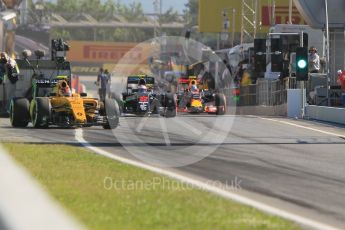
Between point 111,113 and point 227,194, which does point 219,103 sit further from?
point 227,194

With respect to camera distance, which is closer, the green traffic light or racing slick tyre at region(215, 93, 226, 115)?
the green traffic light

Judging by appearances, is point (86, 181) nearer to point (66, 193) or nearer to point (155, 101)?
point (66, 193)

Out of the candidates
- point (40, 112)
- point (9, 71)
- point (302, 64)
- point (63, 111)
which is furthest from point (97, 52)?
point (40, 112)

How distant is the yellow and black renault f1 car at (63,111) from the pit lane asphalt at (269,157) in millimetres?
251

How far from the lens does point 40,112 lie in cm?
2031

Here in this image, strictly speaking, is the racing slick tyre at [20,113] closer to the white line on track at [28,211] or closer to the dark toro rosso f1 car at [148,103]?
the dark toro rosso f1 car at [148,103]

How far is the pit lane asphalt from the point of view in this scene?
31.0 ft

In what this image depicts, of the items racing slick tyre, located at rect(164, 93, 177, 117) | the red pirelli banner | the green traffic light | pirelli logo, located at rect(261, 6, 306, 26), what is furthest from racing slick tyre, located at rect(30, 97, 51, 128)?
the red pirelli banner

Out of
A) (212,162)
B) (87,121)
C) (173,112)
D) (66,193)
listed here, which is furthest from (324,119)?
(66,193)

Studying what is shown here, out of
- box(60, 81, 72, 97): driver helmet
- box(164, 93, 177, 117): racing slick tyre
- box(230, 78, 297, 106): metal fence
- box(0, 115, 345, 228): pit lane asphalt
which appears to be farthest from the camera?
box(230, 78, 297, 106): metal fence

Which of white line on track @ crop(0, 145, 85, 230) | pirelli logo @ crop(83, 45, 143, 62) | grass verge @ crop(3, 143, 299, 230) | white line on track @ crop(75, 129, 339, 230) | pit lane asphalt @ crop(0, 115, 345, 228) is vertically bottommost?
pit lane asphalt @ crop(0, 115, 345, 228)

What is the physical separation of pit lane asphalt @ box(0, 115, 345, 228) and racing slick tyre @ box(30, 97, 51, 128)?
314mm

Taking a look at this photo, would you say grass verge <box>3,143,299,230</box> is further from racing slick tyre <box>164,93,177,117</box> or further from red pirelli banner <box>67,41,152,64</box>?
red pirelli banner <box>67,41,152,64</box>

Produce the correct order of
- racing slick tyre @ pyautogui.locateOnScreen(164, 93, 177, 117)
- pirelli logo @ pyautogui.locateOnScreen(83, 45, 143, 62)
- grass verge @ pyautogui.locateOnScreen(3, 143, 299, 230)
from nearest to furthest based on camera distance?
grass verge @ pyautogui.locateOnScreen(3, 143, 299, 230) < racing slick tyre @ pyautogui.locateOnScreen(164, 93, 177, 117) < pirelli logo @ pyautogui.locateOnScreen(83, 45, 143, 62)
